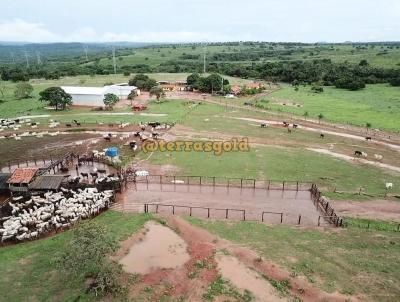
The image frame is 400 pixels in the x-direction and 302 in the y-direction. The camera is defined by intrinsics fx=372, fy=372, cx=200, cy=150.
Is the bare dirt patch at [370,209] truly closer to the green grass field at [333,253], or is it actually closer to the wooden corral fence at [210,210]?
the wooden corral fence at [210,210]

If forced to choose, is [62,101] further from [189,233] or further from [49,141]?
[189,233]

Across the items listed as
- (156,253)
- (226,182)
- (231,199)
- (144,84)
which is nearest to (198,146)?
(226,182)

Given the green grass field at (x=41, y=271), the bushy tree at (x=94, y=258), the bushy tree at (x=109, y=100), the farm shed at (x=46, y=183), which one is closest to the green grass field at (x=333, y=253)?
the green grass field at (x=41, y=271)

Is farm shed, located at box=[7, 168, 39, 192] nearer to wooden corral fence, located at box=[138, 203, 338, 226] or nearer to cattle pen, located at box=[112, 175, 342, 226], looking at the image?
cattle pen, located at box=[112, 175, 342, 226]

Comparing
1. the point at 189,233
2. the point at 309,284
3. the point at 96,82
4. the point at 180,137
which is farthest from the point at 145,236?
the point at 96,82

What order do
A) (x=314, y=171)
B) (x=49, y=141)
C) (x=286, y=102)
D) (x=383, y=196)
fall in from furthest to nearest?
(x=286, y=102)
(x=49, y=141)
(x=314, y=171)
(x=383, y=196)

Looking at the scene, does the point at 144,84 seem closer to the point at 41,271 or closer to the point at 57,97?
the point at 57,97

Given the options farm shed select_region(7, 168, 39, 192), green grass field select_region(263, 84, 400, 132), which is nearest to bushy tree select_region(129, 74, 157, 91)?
green grass field select_region(263, 84, 400, 132)
